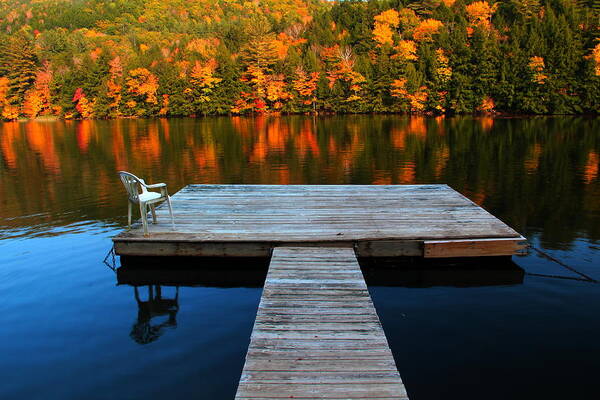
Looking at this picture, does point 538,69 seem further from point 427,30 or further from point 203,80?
point 203,80

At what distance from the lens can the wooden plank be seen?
6.25 m

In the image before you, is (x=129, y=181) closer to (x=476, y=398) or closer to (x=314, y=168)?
(x=476, y=398)

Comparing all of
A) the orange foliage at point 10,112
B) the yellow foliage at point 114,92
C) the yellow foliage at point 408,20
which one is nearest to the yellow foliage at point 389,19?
the yellow foliage at point 408,20

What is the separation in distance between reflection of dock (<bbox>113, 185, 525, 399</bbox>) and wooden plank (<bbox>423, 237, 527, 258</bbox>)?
0.01 m

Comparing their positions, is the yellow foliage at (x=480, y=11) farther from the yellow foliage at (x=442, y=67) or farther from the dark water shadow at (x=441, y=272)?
the dark water shadow at (x=441, y=272)

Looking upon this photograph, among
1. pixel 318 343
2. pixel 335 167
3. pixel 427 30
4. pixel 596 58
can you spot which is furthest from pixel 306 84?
pixel 318 343

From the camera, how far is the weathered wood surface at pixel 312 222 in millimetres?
6281

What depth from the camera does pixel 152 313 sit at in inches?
217

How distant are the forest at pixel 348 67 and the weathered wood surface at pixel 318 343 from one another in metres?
43.5

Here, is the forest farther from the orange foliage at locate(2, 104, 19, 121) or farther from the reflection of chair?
the reflection of chair

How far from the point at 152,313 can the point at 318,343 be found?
8.67 ft

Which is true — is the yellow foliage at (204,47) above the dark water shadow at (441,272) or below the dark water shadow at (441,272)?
above

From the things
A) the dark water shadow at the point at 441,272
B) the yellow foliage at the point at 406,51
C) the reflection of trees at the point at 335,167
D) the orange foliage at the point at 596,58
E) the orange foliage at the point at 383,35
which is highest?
the orange foliage at the point at 383,35

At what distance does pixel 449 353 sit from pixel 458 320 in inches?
30.9
